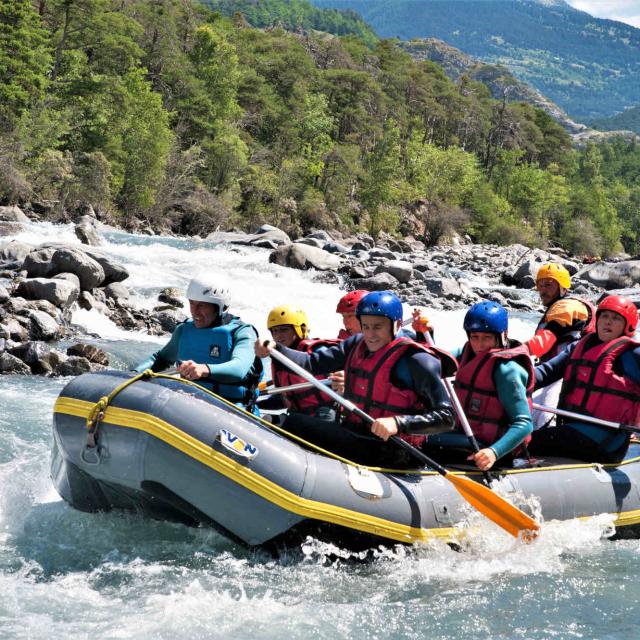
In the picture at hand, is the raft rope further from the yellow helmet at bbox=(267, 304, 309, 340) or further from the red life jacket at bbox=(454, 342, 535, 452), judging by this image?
the yellow helmet at bbox=(267, 304, 309, 340)

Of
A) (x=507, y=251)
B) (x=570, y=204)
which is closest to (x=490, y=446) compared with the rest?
(x=507, y=251)

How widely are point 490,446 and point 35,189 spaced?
24012 mm

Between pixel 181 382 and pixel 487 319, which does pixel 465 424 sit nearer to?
pixel 487 319

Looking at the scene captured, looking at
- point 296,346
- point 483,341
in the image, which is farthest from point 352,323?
point 483,341

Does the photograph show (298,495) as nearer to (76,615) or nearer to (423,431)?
(423,431)

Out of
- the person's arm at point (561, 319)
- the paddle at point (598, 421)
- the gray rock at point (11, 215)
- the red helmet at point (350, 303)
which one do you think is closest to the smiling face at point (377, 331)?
→ the red helmet at point (350, 303)

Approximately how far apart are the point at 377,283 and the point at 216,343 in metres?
14.2

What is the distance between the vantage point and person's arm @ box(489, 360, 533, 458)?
16.4 ft

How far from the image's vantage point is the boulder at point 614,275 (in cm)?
2738

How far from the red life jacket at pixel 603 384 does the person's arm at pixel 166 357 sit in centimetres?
275

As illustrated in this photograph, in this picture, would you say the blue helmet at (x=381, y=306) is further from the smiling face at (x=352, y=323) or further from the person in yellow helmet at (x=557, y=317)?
the person in yellow helmet at (x=557, y=317)

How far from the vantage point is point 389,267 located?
2106 cm

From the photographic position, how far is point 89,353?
34.2 ft

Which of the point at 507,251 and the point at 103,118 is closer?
the point at 103,118
